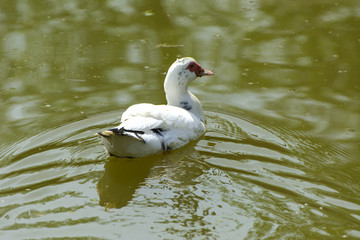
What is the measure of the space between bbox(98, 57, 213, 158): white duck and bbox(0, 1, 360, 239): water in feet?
0.58

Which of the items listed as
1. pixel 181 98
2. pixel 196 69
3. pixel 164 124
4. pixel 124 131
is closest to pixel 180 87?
pixel 181 98

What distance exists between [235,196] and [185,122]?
1508 millimetres

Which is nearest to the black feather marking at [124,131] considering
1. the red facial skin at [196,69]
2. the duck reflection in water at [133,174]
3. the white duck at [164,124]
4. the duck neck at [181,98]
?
the white duck at [164,124]

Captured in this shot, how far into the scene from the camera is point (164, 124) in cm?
672

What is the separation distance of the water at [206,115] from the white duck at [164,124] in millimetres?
176

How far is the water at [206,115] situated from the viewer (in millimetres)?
5402

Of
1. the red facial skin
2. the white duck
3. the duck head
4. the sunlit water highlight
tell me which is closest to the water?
the sunlit water highlight

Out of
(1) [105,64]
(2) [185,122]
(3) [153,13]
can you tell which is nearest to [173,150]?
(2) [185,122]

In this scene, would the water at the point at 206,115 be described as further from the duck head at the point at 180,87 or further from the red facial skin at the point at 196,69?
the red facial skin at the point at 196,69

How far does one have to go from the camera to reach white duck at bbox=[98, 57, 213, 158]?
634 cm

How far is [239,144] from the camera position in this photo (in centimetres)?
685

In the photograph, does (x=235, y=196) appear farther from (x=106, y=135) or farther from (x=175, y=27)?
(x=175, y=27)

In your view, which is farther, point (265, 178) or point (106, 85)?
point (106, 85)

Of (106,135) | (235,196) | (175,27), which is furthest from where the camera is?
(175,27)
